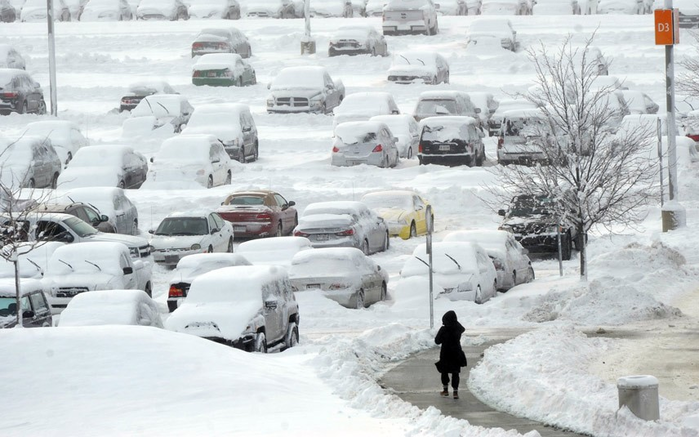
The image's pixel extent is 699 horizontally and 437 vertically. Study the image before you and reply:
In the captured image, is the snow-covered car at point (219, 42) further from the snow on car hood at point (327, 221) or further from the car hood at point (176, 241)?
the car hood at point (176, 241)

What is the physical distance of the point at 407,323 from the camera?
24.8 metres

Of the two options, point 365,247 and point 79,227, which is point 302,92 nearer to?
point 365,247

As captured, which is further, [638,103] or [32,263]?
[638,103]

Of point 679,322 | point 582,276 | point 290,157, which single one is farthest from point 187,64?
point 679,322

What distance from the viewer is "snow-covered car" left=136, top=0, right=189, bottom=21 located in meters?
65.6

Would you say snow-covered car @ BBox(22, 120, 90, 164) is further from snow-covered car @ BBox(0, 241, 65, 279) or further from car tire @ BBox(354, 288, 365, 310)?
car tire @ BBox(354, 288, 365, 310)

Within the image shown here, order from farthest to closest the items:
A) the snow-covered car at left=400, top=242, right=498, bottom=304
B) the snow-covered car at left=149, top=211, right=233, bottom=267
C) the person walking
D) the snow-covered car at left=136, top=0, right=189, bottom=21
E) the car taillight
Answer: the snow-covered car at left=136, top=0, right=189, bottom=21, the snow-covered car at left=149, top=211, right=233, bottom=267, the snow-covered car at left=400, top=242, right=498, bottom=304, the car taillight, the person walking

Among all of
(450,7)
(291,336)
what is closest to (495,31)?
(450,7)

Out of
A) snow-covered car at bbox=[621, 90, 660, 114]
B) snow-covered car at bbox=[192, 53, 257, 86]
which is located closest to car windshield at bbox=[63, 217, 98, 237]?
snow-covered car at bbox=[621, 90, 660, 114]

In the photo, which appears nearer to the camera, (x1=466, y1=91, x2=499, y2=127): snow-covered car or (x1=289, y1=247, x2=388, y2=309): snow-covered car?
(x1=289, y1=247, x2=388, y2=309): snow-covered car

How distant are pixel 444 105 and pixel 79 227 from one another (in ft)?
55.0

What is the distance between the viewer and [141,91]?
1881 inches

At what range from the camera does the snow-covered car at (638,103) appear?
4469 cm

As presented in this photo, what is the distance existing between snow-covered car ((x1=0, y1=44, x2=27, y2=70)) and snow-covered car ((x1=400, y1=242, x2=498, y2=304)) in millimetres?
27356
